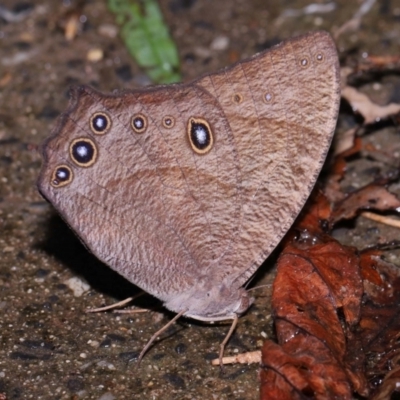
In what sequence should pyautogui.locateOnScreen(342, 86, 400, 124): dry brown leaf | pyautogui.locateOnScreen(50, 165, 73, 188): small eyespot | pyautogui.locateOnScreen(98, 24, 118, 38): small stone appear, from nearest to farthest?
pyautogui.locateOnScreen(50, 165, 73, 188): small eyespot
pyautogui.locateOnScreen(342, 86, 400, 124): dry brown leaf
pyautogui.locateOnScreen(98, 24, 118, 38): small stone

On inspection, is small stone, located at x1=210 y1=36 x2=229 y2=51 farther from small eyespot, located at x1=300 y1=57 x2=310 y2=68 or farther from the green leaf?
small eyespot, located at x1=300 y1=57 x2=310 y2=68

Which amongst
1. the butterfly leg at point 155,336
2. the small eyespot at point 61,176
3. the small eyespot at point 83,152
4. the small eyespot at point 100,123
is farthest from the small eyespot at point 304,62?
the butterfly leg at point 155,336

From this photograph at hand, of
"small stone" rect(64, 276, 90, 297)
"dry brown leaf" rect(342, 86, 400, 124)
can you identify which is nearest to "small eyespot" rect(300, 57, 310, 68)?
"dry brown leaf" rect(342, 86, 400, 124)

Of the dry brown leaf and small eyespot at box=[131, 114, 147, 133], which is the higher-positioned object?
small eyespot at box=[131, 114, 147, 133]

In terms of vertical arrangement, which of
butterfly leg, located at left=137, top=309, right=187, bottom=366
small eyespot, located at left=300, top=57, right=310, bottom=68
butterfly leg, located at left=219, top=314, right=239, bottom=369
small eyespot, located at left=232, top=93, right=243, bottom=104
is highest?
small eyespot, located at left=300, top=57, right=310, bottom=68

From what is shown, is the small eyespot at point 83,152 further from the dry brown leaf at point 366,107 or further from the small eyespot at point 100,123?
the dry brown leaf at point 366,107

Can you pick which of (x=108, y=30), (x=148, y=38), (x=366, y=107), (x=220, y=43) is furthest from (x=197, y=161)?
(x=108, y=30)
